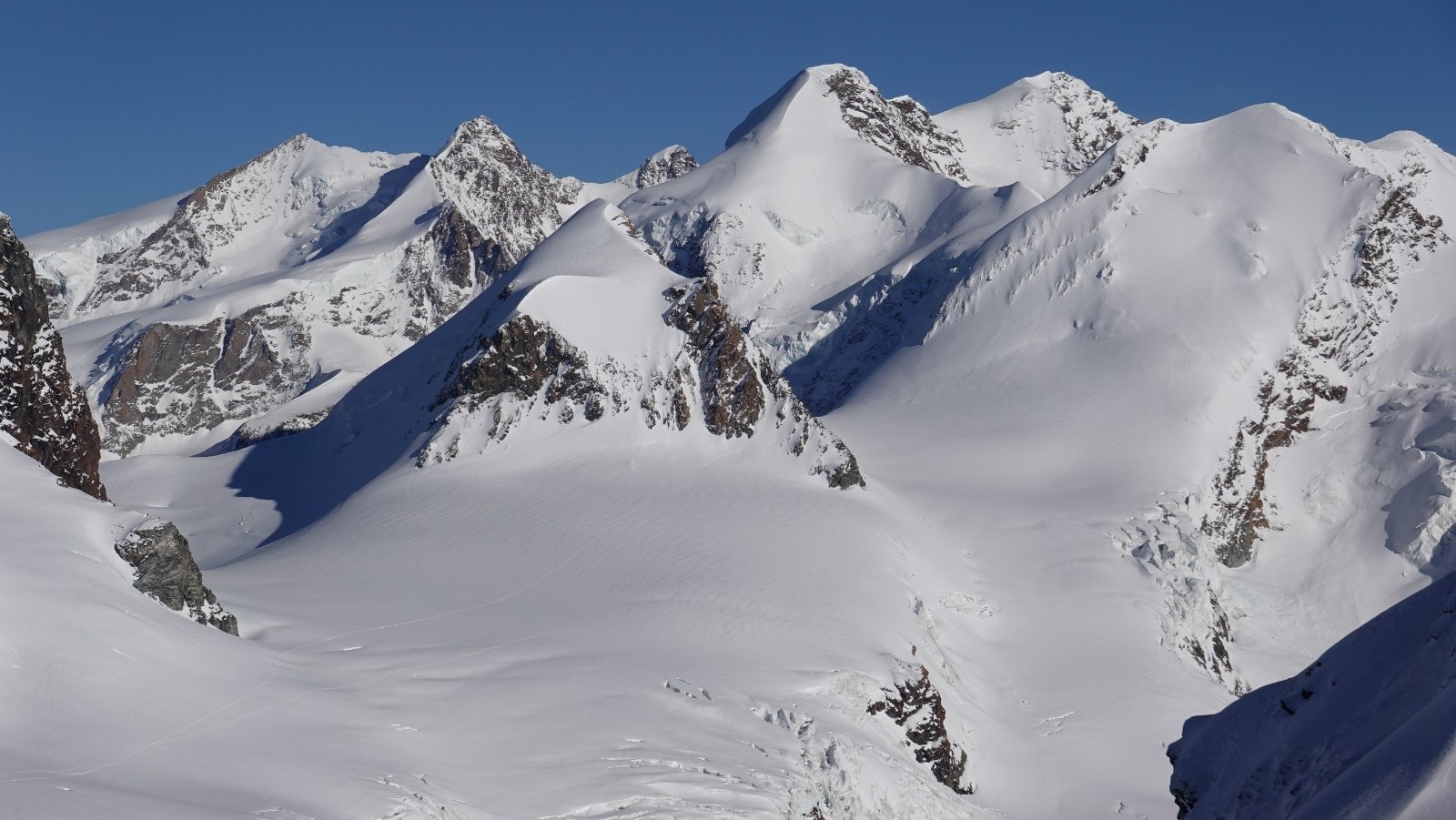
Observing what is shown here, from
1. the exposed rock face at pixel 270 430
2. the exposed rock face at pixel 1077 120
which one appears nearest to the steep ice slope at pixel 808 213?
the exposed rock face at pixel 1077 120

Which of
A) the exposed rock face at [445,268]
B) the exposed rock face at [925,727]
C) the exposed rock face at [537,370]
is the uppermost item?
the exposed rock face at [445,268]

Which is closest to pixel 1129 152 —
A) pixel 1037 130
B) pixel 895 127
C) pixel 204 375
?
pixel 895 127

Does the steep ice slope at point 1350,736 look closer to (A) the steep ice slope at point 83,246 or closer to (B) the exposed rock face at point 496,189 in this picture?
(B) the exposed rock face at point 496,189

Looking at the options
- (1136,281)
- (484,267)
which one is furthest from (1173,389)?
(484,267)

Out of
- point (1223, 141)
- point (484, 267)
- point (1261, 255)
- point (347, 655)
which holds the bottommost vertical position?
point (347, 655)

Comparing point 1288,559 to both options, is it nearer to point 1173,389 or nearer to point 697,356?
point 1173,389

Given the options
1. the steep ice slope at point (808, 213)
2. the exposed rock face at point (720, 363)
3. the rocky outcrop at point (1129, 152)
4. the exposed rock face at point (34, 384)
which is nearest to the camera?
the exposed rock face at point (34, 384)

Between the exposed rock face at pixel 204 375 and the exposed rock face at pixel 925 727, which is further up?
the exposed rock face at pixel 204 375
